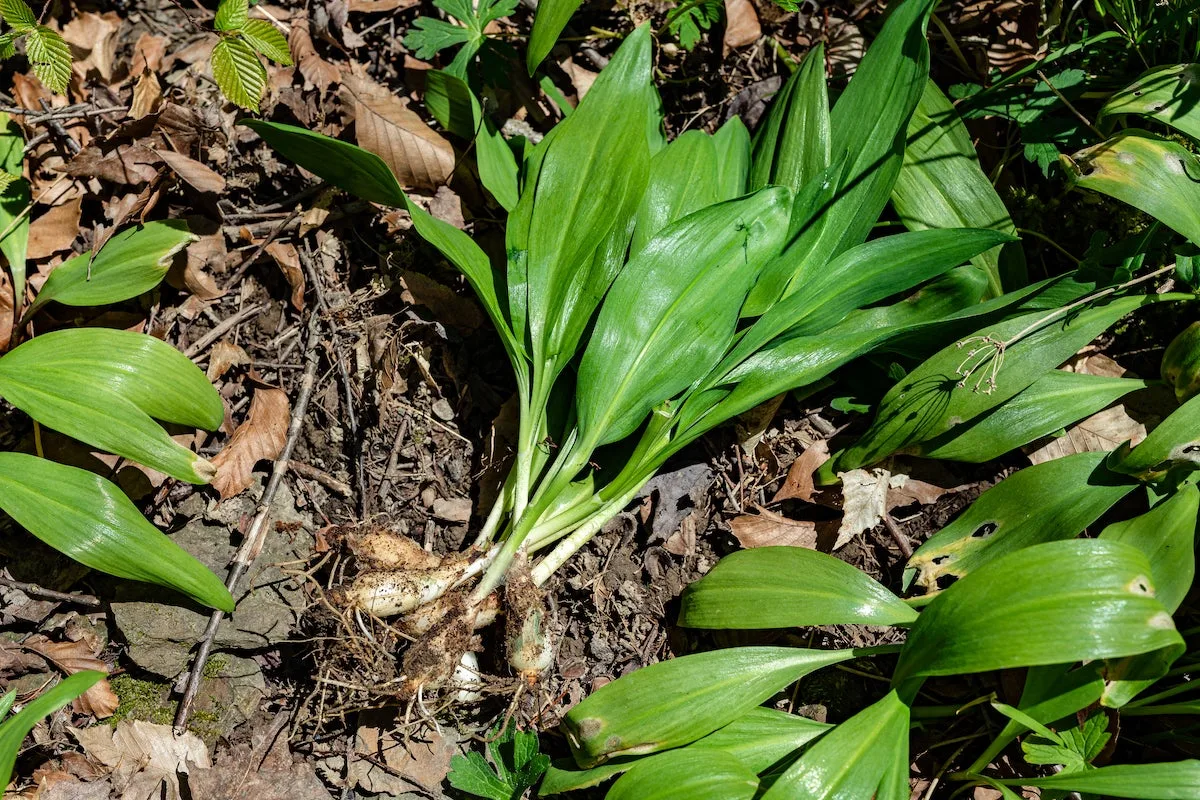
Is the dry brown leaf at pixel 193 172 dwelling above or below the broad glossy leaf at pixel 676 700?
above

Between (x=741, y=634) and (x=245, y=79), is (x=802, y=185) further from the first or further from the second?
(x=245, y=79)

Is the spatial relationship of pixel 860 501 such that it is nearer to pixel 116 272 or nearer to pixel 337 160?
pixel 337 160

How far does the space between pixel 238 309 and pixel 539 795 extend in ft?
4.79

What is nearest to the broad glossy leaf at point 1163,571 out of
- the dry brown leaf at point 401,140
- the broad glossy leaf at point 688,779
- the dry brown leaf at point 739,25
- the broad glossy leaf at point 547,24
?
the broad glossy leaf at point 688,779

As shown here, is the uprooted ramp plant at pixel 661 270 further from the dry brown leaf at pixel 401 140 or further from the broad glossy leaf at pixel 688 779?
the broad glossy leaf at pixel 688 779

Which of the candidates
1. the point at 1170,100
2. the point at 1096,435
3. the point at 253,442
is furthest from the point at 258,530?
the point at 1170,100

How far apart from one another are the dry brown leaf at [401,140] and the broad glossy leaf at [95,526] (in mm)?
1057

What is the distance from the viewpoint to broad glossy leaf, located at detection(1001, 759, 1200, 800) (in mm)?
1559

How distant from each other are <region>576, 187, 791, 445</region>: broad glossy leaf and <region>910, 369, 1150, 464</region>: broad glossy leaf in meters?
0.61

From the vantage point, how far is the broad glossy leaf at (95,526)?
1837 millimetres

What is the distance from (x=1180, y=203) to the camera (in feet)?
6.20

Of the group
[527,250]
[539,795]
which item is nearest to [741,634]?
[539,795]

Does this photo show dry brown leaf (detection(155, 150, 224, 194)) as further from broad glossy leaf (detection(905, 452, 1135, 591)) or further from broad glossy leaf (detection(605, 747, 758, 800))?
broad glossy leaf (detection(905, 452, 1135, 591))

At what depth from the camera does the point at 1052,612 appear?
5.00 ft
